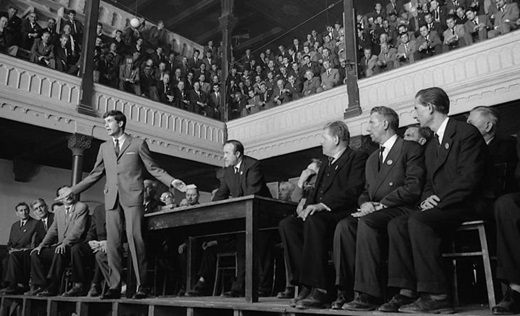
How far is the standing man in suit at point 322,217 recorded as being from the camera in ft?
8.25

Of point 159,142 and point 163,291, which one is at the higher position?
point 159,142

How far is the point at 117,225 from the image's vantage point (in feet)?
11.6

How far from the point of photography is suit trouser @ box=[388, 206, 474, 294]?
2.13m

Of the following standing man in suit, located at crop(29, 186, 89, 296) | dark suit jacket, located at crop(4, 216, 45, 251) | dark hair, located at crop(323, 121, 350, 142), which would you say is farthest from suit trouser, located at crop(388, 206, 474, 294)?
dark suit jacket, located at crop(4, 216, 45, 251)

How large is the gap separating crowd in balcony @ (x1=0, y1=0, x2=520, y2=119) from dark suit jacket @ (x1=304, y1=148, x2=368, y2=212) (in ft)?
17.5

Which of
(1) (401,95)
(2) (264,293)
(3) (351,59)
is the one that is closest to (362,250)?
(2) (264,293)

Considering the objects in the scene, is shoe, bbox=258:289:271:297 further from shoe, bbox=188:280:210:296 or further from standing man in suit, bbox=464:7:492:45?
standing man in suit, bbox=464:7:492:45

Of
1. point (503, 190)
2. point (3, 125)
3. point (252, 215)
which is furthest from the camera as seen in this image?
point (3, 125)

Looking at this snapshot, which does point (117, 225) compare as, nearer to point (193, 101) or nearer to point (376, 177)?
point (376, 177)

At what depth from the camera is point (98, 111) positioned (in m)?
8.31

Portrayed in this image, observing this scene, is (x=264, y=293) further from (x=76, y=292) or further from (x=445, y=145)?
(x=445, y=145)

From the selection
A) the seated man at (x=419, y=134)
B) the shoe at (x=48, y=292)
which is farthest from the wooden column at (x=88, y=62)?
the seated man at (x=419, y=134)

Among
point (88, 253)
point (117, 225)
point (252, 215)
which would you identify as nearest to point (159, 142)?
point (88, 253)

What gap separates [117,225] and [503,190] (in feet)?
8.63
